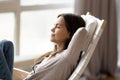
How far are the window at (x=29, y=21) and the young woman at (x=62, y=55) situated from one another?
983mm

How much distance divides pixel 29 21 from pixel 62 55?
1313 millimetres

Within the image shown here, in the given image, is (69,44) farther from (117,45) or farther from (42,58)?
(117,45)

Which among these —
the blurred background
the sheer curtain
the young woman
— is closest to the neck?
the young woman

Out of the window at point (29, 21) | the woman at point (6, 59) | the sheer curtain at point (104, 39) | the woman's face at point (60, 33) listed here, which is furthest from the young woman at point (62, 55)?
the sheer curtain at point (104, 39)

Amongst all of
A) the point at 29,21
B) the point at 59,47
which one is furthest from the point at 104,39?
the point at 59,47

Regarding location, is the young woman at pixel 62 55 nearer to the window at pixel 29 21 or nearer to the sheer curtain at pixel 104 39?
the window at pixel 29 21

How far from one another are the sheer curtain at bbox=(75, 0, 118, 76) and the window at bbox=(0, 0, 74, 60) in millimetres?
222

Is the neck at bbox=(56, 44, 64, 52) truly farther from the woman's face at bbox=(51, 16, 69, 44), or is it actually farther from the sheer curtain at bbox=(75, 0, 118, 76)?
the sheer curtain at bbox=(75, 0, 118, 76)

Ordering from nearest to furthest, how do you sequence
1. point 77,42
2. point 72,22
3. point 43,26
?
point 77,42 < point 72,22 < point 43,26

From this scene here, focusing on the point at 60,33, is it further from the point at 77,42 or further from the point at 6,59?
the point at 6,59

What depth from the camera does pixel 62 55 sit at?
1934 millimetres

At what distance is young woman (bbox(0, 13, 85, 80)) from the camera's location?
74.7 inches

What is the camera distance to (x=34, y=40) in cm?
325

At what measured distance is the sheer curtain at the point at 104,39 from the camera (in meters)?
3.21
